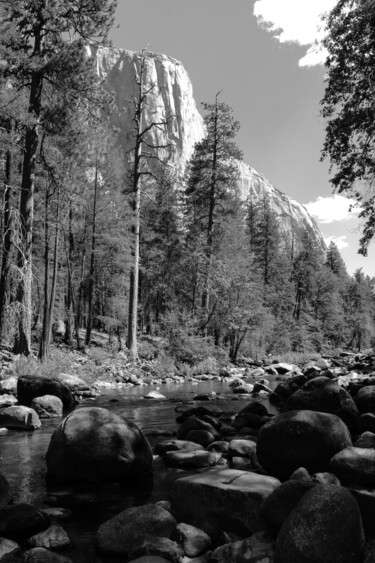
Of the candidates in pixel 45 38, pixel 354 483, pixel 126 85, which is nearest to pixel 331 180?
pixel 45 38

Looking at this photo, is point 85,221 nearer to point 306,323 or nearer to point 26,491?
point 26,491

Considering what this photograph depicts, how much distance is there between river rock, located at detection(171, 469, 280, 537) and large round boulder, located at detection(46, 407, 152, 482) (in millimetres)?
1208

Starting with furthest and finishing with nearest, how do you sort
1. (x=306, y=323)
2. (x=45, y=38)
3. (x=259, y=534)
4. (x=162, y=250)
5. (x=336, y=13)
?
(x=306, y=323)
(x=162, y=250)
(x=45, y=38)
(x=336, y=13)
(x=259, y=534)

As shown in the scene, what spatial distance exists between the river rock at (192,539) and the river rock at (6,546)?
117cm

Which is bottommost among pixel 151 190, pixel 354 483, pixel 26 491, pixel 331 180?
pixel 26 491

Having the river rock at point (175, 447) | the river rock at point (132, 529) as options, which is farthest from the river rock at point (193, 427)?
the river rock at point (132, 529)

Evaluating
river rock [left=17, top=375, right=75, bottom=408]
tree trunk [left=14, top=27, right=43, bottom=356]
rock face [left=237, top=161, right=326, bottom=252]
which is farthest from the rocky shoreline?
rock face [left=237, top=161, right=326, bottom=252]

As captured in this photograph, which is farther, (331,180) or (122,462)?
(331,180)

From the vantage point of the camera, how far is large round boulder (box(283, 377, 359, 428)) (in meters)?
6.90

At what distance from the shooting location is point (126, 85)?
14225cm

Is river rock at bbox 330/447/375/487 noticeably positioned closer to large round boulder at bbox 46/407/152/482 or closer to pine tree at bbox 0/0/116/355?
large round boulder at bbox 46/407/152/482

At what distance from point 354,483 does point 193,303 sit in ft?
70.2

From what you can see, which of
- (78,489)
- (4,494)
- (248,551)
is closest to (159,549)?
(248,551)

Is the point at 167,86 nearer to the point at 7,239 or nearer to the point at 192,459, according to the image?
the point at 7,239
